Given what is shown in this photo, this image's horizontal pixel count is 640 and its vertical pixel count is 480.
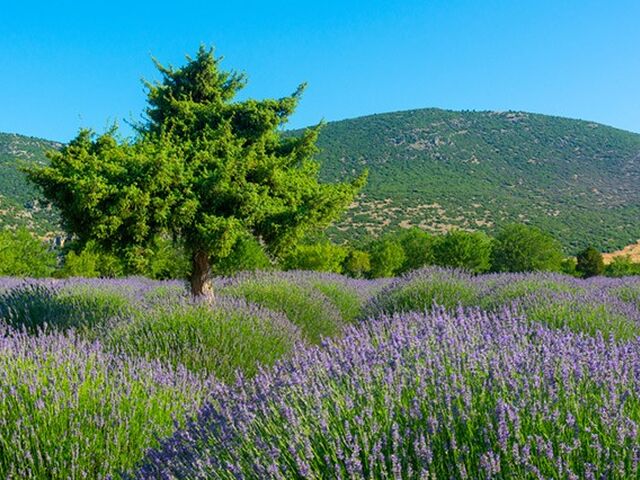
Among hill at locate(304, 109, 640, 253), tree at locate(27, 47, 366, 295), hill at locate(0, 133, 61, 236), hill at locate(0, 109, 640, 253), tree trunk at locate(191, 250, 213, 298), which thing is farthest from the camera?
hill at locate(304, 109, 640, 253)

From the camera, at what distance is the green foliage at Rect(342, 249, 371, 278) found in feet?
125

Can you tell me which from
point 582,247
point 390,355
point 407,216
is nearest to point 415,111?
point 407,216

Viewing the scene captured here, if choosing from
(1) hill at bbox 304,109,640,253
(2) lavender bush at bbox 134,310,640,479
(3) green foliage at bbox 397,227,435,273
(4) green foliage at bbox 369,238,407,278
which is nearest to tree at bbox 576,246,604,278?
(3) green foliage at bbox 397,227,435,273

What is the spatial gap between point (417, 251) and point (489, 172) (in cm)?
4112

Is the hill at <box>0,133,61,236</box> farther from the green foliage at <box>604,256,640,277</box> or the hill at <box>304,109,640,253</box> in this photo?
the green foliage at <box>604,256,640,277</box>

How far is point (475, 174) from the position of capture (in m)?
77.4

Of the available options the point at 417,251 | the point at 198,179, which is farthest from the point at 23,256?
the point at 417,251

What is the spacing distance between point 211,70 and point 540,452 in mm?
8234

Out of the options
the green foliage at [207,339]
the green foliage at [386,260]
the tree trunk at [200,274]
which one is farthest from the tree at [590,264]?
the green foliage at [207,339]

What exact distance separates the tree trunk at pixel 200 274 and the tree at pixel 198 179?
0.05 feet

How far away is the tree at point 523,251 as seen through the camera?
37188mm

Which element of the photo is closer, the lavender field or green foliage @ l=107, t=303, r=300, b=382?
the lavender field

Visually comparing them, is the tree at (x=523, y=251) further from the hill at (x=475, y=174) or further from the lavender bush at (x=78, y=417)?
the lavender bush at (x=78, y=417)

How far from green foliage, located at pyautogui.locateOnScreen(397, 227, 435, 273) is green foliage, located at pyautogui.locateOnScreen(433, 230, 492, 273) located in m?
1.17
